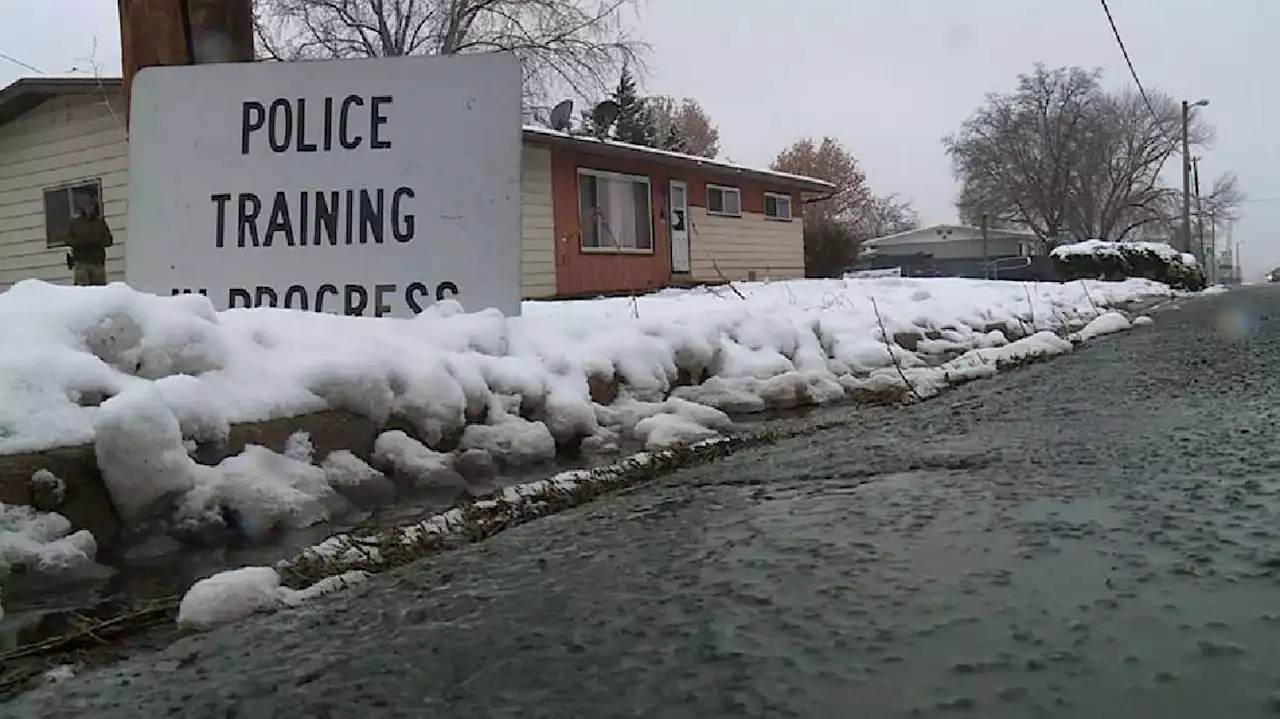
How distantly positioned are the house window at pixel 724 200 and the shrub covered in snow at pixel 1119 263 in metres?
7.79

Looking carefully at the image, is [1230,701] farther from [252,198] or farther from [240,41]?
[240,41]

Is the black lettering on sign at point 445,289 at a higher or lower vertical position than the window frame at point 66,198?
lower

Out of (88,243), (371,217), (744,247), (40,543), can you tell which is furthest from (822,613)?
(744,247)

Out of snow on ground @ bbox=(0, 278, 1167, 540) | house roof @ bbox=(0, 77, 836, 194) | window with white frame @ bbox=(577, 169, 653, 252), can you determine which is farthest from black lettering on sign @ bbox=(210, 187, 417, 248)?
window with white frame @ bbox=(577, 169, 653, 252)

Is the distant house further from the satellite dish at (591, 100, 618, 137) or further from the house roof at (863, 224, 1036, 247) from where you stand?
the satellite dish at (591, 100, 618, 137)

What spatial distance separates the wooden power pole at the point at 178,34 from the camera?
13.8 feet

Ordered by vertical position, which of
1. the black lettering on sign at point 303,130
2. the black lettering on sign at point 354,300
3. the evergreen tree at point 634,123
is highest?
the evergreen tree at point 634,123

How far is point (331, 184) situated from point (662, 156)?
1418 centimetres

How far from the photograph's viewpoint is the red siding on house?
16000 mm

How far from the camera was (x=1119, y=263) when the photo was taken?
23.1 meters

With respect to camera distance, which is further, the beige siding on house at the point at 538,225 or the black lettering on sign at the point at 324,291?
the beige siding on house at the point at 538,225

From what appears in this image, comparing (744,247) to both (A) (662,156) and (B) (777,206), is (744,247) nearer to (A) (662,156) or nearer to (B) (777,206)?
(B) (777,206)

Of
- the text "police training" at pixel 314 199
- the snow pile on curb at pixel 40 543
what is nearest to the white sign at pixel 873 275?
the text "police training" at pixel 314 199

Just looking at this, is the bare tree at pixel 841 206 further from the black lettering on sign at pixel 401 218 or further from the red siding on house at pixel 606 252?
the black lettering on sign at pixel 401 218
